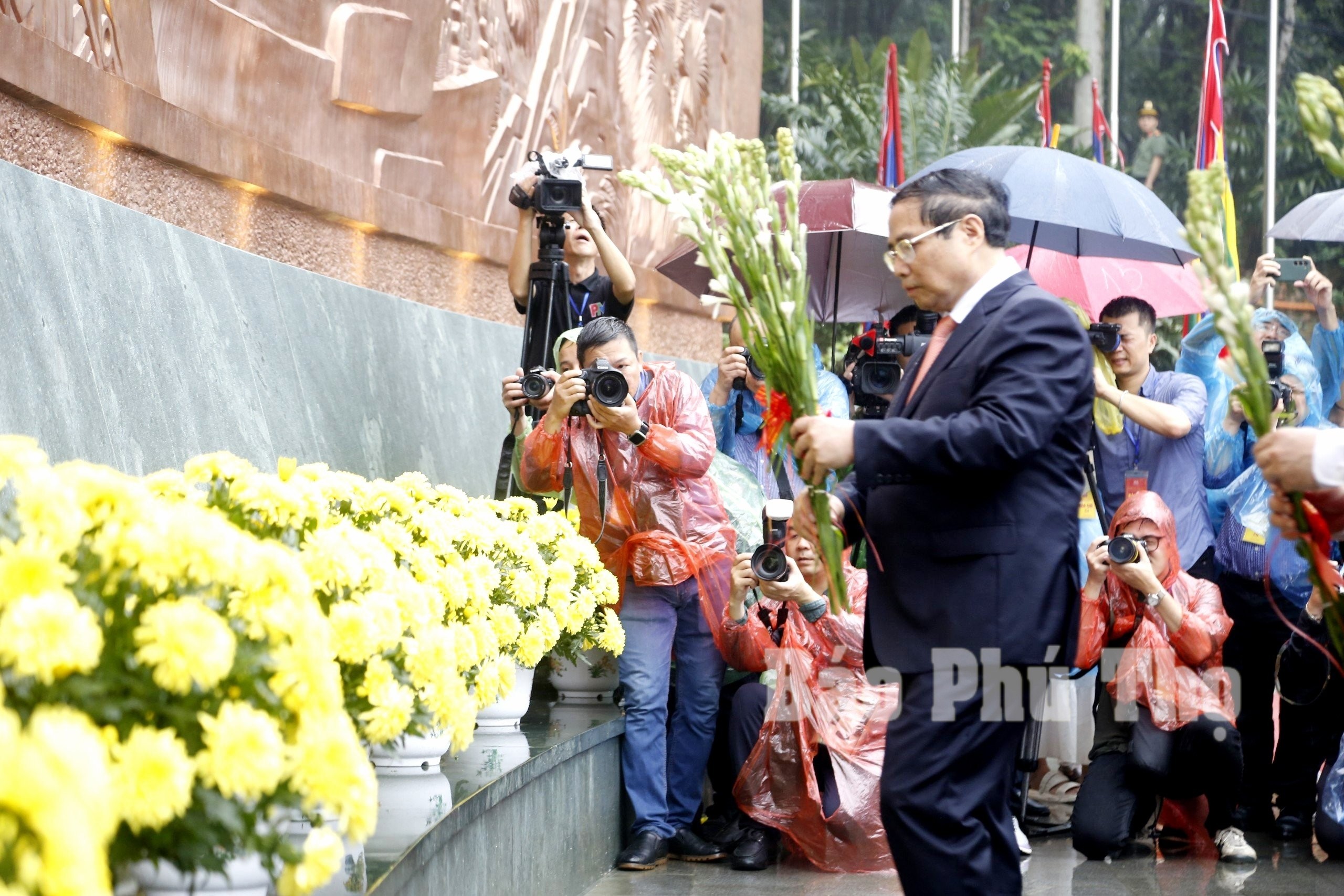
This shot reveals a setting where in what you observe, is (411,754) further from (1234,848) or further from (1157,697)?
(1234,848)

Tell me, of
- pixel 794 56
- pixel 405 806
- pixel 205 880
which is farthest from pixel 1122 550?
pixel 794 56

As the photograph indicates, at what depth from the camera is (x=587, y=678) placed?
15.5 feet

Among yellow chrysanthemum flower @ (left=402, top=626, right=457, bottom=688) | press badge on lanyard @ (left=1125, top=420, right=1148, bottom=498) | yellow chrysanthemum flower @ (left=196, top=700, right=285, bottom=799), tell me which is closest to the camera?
yellow chrysanthemum flower @ (left=196, top=700, right=285, bottom=799)

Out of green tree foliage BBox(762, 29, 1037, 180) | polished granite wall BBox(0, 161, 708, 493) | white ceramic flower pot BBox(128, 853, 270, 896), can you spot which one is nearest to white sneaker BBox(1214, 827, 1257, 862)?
polished granite wall BBox(0, 161, 708, 493)

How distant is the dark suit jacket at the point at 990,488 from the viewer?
2553 millimetres

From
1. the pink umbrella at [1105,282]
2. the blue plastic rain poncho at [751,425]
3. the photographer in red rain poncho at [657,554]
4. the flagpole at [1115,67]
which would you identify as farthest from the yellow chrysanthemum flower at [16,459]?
the flagpole at [1115,67]

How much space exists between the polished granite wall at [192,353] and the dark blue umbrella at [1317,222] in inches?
137

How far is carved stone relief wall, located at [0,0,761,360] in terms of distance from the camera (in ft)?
12.6

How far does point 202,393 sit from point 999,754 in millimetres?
2221

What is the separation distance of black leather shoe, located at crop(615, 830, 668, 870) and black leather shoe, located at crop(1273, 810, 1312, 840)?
2.18 metres

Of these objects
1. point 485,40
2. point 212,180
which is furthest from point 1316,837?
point 485,40

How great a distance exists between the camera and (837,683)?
459 cm

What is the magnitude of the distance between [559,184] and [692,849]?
211cm

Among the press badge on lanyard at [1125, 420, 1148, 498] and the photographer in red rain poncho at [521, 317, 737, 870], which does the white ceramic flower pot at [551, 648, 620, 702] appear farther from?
the press badge on lanyard at [1125, 420, 1148, 498]
